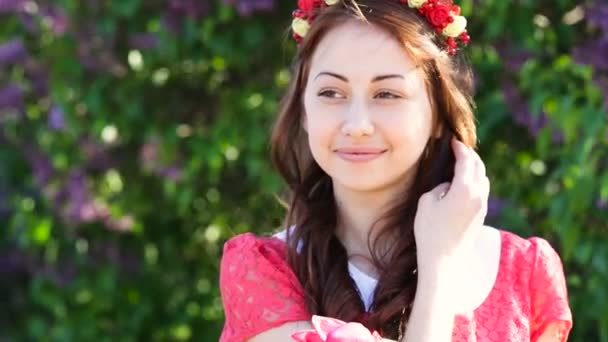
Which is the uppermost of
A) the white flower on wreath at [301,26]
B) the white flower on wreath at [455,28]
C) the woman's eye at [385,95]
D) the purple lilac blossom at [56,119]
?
the white flower on wreath at [455,28]

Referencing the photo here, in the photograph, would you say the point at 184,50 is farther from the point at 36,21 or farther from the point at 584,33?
the point at 584,33

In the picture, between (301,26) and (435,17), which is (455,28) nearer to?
(435,17)

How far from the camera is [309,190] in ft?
8.23

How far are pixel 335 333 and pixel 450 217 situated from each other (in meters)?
0.36

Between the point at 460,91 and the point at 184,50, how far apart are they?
1.95 metres

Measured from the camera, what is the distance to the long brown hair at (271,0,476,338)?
2297mm

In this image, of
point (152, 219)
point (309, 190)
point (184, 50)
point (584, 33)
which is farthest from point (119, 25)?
point (309, 190)

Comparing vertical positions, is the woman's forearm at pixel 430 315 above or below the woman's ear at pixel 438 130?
below

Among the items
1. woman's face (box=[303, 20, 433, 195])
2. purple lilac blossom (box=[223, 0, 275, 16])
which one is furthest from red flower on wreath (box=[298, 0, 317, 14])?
purple lilac blossom (box=[223, 0, 275, 16])

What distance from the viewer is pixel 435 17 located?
2396 mm

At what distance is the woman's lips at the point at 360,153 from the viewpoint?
2270 millimetres

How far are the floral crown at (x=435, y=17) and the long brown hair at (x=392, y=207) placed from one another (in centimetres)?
2

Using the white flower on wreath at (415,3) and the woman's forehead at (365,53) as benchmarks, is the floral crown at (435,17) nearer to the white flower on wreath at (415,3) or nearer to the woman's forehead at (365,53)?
the white flower on wreath at (415,3)

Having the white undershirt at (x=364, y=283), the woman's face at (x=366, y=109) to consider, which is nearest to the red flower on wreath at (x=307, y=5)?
the woman's face at (x=366, y=109)
